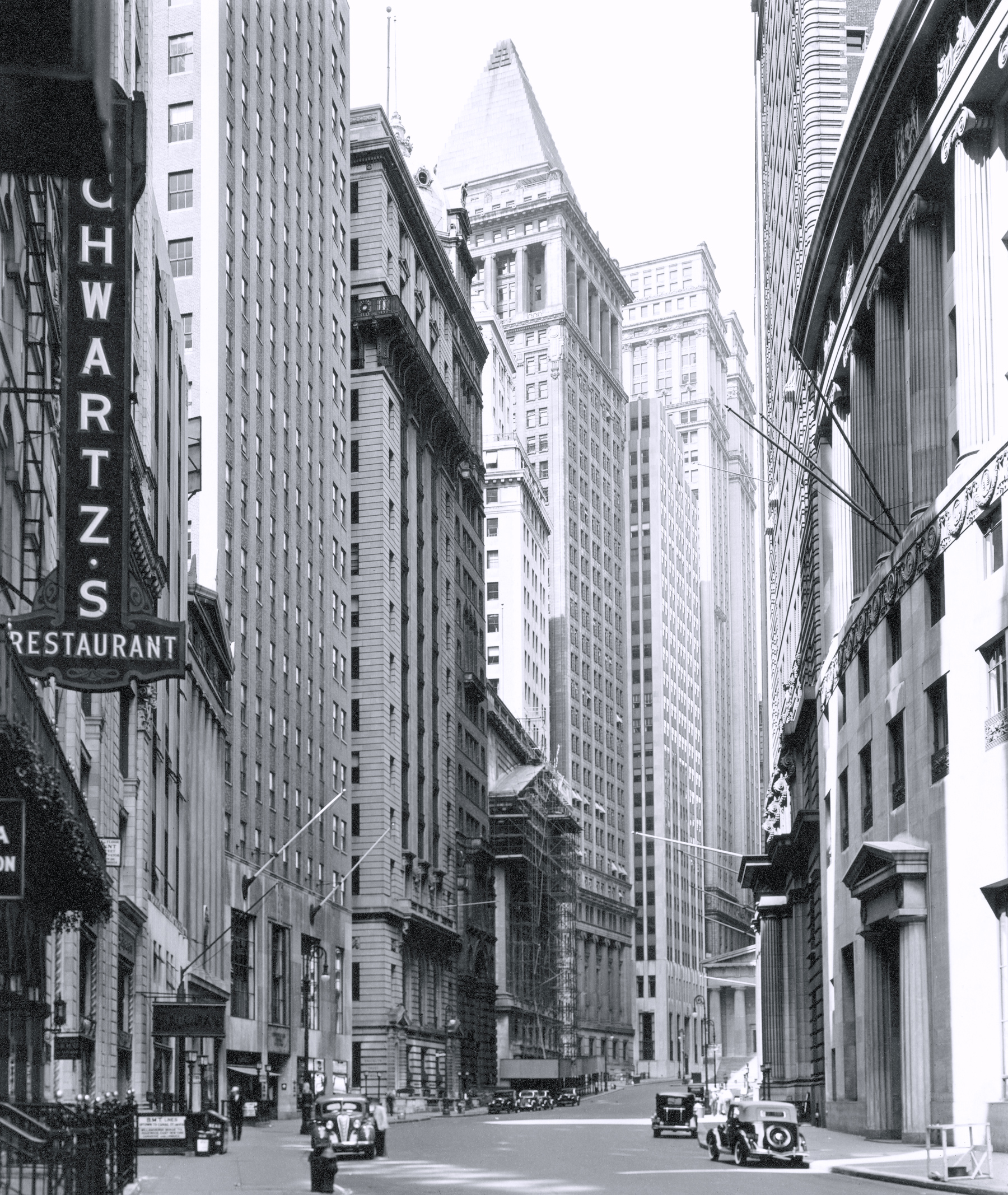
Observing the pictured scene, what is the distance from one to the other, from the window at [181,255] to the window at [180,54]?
847 cm

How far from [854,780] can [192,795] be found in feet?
93.2

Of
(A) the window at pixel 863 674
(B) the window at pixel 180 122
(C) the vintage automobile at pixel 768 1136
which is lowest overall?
(C) the vintage automobile at pixel 768 1136

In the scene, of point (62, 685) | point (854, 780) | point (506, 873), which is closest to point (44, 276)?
point (62, 685)

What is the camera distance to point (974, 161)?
4100 cm

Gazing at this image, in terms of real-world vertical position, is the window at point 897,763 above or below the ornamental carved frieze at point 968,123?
below

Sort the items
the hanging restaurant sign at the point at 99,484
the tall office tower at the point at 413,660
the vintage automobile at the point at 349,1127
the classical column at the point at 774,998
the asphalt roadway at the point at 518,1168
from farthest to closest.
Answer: the tall office tower at the point at 413,660 → the classical column at the point at 774,998 → the vintage automobile at the point at 349,1127 → the asphalt roadway at the point at 518,1168 → the hanging restaurant sign at the point at 99,484

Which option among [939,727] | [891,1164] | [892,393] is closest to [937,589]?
[939,727]

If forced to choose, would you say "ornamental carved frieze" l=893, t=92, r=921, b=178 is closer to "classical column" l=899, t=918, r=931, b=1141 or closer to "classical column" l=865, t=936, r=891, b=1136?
"classical column" l=899, t=918, r=931, b=1141

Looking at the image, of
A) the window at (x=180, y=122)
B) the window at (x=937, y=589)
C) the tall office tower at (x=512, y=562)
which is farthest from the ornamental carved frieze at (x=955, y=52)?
the tall office tower at (x=512, y=562)

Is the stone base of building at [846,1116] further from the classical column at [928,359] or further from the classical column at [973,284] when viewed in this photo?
the classical column at [973,284]

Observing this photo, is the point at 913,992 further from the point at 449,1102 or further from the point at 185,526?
the point at 449,1102

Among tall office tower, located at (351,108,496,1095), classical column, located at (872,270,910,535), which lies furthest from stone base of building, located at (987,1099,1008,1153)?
tall office tower, located at (351,108,496,1095)

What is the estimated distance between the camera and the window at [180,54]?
83.1m

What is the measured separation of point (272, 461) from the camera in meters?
88.1
